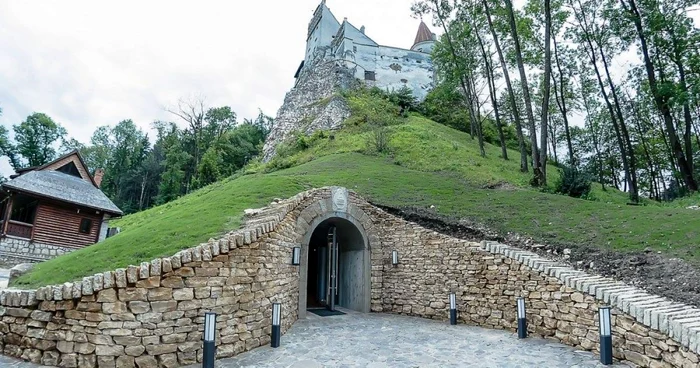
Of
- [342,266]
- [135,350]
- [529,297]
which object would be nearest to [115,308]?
[135,350]

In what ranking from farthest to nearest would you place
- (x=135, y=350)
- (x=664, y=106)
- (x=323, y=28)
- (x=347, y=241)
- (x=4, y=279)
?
1. (x=323, y=28)
2. (x=664, y=106)
3. (x=347, y=241)
4. (x=4, y=279)
5. (x=135, y=350)

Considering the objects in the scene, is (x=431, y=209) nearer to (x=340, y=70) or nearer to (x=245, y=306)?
(x=245, y=306)

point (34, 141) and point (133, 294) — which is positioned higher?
point (34, 141)

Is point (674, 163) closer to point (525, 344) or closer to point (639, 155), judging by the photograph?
point (639, 155)

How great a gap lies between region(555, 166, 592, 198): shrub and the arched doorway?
26.7 feet

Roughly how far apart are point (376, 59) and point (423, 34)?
10.0 meters

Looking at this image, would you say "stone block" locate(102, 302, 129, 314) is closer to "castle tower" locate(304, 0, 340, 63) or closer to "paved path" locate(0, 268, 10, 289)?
"paved path" locate(0, 268, 10, 289)

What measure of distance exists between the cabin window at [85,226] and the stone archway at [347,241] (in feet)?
50.0

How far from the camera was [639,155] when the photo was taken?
28.4 m

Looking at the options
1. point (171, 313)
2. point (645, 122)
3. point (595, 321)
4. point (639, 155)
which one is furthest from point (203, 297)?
point (639, 155)

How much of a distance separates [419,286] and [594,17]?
16.3 m

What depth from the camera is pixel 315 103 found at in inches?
1432

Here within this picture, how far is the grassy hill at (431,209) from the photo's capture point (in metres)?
7.99

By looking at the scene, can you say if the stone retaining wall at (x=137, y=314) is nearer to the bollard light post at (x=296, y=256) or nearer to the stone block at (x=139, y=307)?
the stone block at (x=139, y=307)
